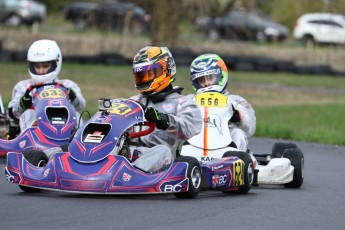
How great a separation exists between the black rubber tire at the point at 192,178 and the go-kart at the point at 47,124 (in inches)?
123

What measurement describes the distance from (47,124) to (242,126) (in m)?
2.35

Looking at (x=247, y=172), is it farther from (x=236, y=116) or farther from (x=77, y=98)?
(x=77, y=98)

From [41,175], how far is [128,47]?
980 inches

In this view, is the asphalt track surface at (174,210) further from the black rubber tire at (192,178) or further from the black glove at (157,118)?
the black glove at (157,118)

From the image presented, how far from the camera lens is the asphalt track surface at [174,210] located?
23.5 ft

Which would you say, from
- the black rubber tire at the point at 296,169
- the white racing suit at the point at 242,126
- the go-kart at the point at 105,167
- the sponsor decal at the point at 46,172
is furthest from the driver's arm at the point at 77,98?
the sponsor decal at the point at 46,172

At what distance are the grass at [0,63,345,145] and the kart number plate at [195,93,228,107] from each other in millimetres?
6528

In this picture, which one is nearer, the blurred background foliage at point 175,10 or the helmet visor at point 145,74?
the helmet visor at point 145,74

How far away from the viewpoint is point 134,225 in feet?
23.1

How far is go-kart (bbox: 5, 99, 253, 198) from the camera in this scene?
27.2 ft

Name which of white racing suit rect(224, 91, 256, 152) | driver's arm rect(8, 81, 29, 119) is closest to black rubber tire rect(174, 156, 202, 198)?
white racing suit rect(224, 91, 256, 152)

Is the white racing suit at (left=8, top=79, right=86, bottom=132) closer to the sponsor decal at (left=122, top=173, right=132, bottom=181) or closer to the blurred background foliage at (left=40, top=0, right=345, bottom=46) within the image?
the sponsor decal at (left=122, top=173, right=132, bottom=181)

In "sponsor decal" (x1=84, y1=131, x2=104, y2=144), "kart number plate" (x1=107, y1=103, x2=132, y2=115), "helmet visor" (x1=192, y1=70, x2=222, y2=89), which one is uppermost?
"kart number plate" (x1=107, y1=103, x2=132, y2=115)

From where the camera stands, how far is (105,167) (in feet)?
27.3
